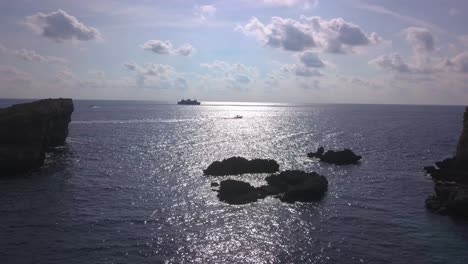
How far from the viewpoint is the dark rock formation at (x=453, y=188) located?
4838 centimetres

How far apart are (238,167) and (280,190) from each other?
50.9 ft

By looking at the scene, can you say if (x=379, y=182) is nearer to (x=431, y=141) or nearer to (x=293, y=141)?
(x=293, y=141)

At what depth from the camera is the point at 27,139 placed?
70.8 metres

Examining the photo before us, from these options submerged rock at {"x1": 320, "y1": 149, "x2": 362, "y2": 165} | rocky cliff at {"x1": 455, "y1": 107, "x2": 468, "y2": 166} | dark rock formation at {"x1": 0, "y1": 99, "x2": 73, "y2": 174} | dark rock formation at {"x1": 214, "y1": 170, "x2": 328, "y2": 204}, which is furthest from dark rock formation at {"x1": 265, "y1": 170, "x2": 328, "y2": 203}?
dark rock formation at {"x1": 0, "y1": 99, "x2": 73, "y2": 174}

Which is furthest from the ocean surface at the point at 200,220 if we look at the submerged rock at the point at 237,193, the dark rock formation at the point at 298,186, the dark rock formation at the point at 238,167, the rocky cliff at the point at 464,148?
the rocky cliff at the point at 464,148

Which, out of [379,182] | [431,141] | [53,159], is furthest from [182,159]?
[431,141]

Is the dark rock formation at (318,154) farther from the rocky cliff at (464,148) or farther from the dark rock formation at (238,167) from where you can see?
the rocky cliff at (464,148)

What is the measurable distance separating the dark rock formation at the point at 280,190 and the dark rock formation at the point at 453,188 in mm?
14118

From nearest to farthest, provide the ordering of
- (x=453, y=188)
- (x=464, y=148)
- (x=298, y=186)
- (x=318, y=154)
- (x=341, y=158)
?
(x=453, y=188) < (x=298, y=186) < (x=464, y=148) < (x=341, y=158) < (x=318, y=154)

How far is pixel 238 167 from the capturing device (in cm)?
7350

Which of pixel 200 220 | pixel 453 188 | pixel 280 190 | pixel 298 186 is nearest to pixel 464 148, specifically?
pixel 453 188

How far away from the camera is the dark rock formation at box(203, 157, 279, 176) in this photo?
72250 millimetres

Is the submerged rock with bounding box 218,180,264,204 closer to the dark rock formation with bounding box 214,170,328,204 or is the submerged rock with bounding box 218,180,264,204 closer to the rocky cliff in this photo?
the dark rock formation with bounding box 214,170,328,204

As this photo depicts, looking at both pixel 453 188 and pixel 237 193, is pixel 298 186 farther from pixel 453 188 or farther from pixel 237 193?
pixel 453 188
